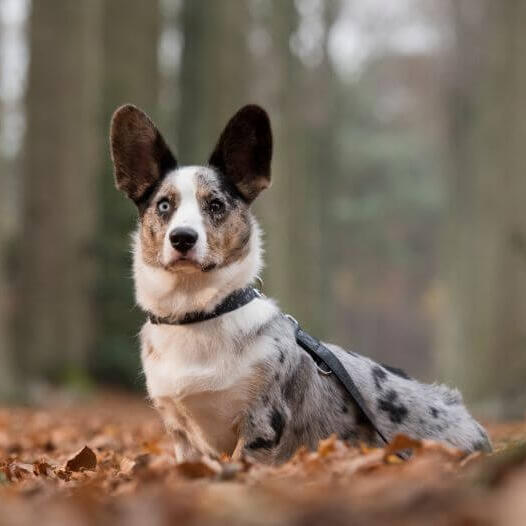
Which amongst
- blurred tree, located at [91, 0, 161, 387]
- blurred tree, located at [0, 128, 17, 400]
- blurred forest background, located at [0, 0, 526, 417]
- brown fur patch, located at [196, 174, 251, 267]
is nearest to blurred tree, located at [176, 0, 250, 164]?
blurred forest background, located at [0, 0, 526, 417]

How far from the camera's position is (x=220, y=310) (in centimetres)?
514

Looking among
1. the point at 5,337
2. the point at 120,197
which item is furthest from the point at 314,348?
the point at 120,197

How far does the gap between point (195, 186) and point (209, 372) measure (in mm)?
1172

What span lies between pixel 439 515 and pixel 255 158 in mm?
3358

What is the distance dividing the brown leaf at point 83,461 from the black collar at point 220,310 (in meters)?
0.94

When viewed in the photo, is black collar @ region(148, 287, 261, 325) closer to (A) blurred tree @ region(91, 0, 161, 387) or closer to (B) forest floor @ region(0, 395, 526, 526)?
(B) forest floor @ region(0, 395, 526, 526)

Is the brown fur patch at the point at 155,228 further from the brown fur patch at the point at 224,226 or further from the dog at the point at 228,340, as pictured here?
the brown fur patch at the point at 224,226

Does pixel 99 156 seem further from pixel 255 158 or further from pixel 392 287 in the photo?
pixel 392 287

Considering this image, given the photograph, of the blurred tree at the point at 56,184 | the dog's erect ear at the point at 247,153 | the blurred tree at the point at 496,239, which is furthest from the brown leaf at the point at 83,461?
the blurred tree at the point at 56,184

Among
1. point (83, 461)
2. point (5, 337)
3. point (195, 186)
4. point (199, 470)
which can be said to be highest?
point (195, 186)

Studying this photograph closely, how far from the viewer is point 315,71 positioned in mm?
27375

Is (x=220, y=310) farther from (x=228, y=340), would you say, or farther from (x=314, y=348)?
Answer: (x=314, y=348)

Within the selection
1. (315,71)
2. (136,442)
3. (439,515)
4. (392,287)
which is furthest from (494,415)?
(392,287)

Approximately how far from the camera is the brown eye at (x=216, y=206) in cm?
544
